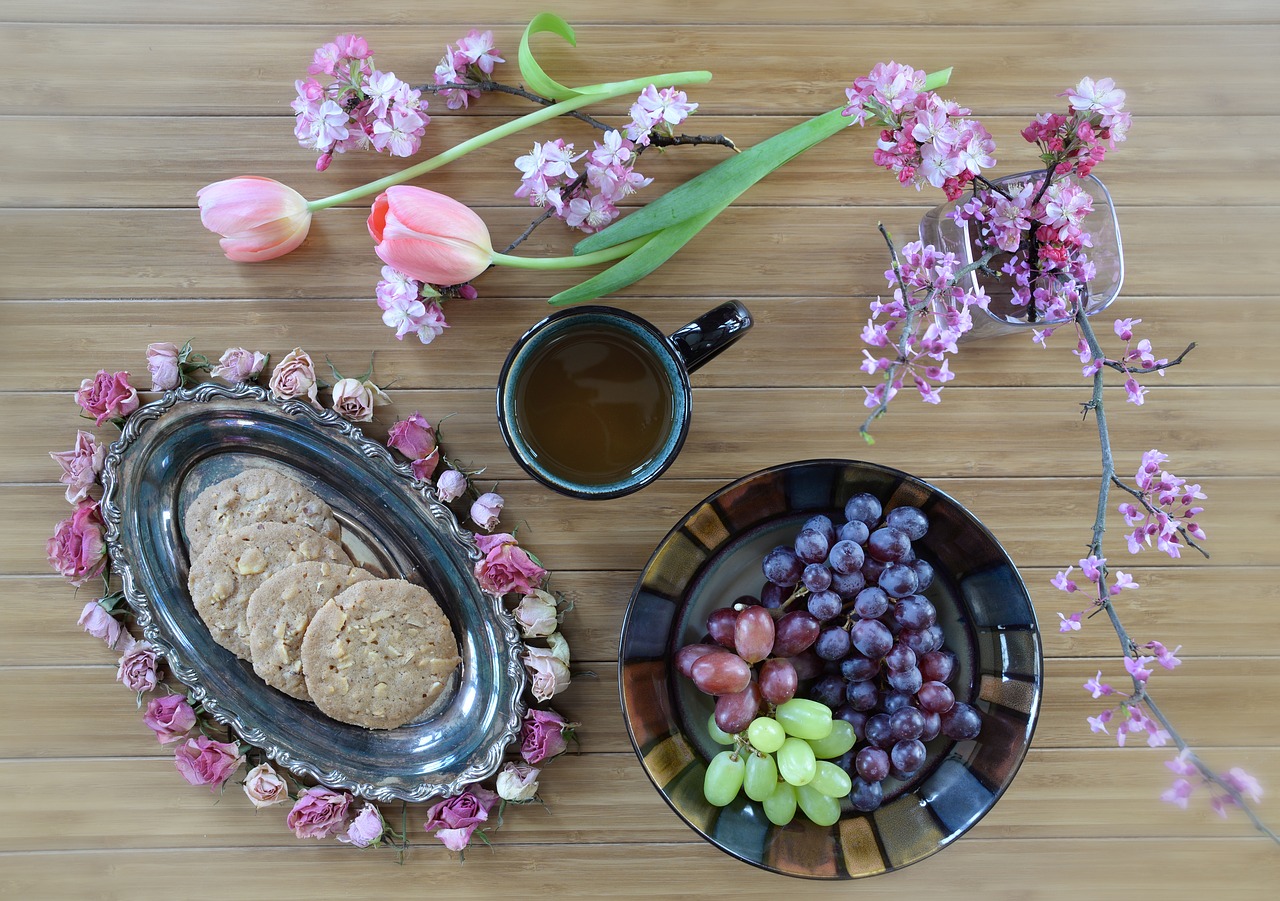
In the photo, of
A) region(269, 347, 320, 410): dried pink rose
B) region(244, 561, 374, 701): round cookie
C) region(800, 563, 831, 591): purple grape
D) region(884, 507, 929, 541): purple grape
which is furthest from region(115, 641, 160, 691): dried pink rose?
region(884, 507, 929, 541): purple grape

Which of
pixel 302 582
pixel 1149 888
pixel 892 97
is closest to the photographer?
pixel 892 97

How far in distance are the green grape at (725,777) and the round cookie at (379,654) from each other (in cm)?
34

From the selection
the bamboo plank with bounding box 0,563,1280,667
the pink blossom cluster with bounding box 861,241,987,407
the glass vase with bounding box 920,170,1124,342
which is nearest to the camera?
the pink blossom cluster with bounding box 861,241,987,407

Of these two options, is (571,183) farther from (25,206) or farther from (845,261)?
(25,206)

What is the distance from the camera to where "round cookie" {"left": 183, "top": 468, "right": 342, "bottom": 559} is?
3.33 ft

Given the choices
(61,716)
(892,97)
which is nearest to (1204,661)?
(892,97)

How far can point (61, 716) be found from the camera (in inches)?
42.4

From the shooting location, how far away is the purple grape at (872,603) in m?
0.89

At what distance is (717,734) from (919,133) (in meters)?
0.70

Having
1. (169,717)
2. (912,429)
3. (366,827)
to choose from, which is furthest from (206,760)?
(912,429)

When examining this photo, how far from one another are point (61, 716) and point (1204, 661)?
4.89ft

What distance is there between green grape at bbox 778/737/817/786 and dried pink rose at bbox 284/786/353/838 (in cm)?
54

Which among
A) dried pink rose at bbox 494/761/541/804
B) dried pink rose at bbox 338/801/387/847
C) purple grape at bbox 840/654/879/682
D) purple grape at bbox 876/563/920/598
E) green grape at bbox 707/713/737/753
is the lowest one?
dried pink rose at bbox 338/801/387/847

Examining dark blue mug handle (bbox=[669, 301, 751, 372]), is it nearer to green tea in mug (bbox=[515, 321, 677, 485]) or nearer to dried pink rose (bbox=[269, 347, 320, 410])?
green tea in mug (bbox=[515, 321, 677, 485])
